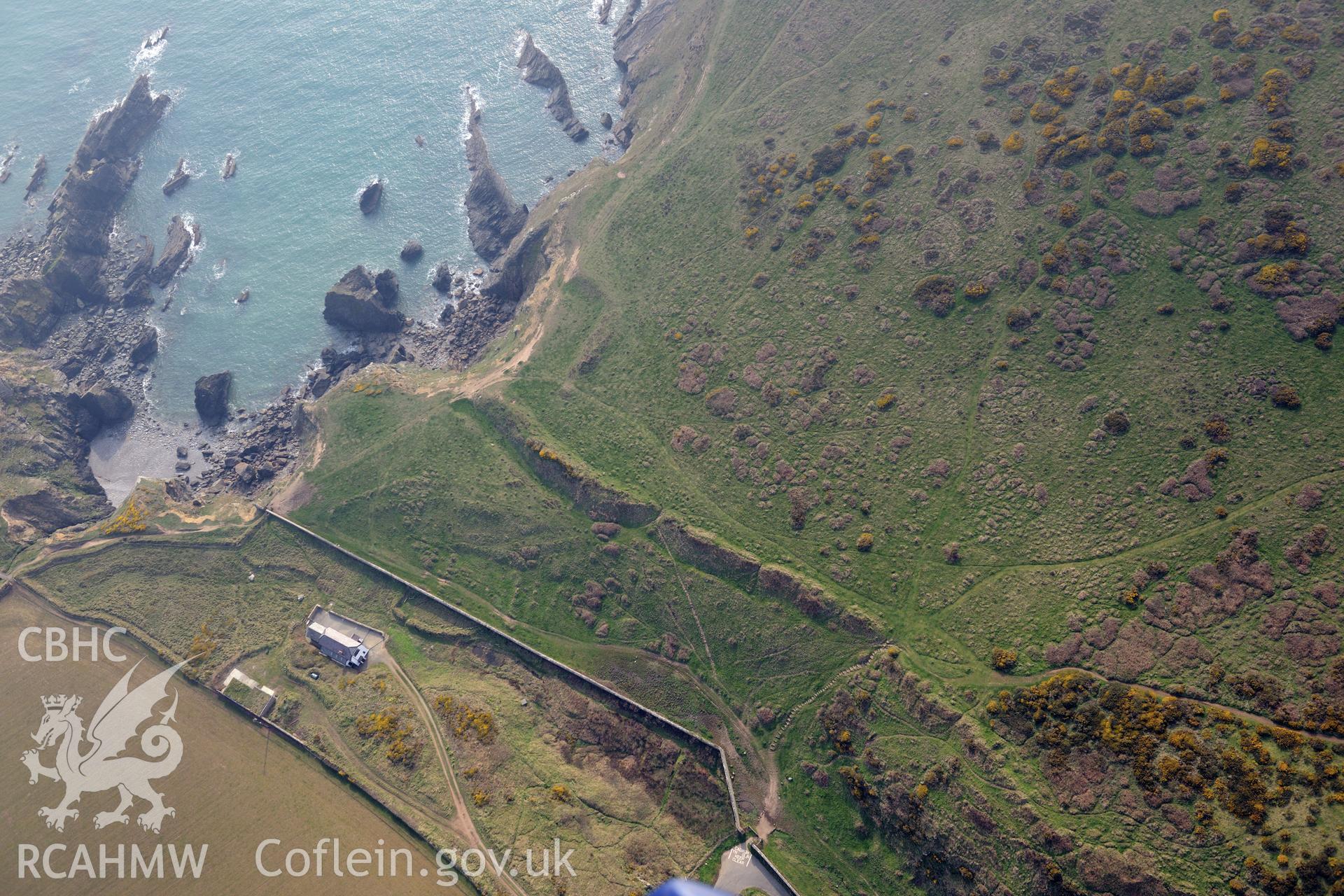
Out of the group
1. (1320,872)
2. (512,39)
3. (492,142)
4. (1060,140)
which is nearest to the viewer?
(1320,872)

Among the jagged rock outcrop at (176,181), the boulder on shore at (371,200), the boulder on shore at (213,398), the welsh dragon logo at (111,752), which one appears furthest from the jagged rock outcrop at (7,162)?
the welsh dragon logo at (111,752)

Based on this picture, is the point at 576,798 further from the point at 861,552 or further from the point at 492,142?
the point at 492,142

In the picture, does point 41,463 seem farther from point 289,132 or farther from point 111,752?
point 289,132

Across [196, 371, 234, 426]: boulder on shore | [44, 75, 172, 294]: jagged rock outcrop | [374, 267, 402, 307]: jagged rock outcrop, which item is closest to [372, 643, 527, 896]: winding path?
[196, 371, 234, 426]: boulder on shore

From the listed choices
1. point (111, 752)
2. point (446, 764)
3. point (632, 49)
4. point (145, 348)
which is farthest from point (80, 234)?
point (446, 764)

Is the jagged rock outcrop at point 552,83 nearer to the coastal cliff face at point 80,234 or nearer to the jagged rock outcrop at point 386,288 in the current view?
the jagged rock outcrop at point 386,288

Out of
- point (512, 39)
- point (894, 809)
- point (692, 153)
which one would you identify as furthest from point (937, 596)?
point (512, 39)
